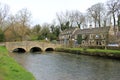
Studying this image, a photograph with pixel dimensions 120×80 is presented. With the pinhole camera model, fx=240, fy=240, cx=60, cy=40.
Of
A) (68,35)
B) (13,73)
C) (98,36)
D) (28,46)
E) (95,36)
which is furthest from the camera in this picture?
(68,35)

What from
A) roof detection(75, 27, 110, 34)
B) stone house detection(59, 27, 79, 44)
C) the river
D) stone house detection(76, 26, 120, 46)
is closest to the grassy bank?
the river

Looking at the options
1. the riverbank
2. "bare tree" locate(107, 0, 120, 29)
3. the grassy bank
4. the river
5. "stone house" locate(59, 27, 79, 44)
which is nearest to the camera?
the grassy bank

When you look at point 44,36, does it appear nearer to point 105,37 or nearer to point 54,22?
point 54,22

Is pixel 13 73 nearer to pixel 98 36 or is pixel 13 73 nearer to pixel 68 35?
pixel 98 36

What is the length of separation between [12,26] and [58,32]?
25.1m

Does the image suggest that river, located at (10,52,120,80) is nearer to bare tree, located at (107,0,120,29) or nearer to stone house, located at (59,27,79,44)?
bare tree, located at (107,0,120,29)

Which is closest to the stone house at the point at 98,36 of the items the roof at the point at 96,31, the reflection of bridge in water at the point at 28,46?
the roof at the point at 96,31

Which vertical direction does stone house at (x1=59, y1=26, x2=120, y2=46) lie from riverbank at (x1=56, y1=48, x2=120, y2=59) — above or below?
above

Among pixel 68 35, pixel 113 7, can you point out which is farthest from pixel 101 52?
pixel 68 35

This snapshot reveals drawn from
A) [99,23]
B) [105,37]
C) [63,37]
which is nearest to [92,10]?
[99,23]

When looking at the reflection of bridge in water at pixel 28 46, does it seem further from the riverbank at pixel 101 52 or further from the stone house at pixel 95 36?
the stone house at pixel 95 36

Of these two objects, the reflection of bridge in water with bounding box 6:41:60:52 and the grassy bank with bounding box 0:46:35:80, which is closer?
the grassy bank with bounding box 0:46:35:80

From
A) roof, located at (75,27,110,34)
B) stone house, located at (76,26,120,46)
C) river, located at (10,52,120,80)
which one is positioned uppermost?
roof, located at (75,27,110,34)

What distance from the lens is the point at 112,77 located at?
26000 mm
